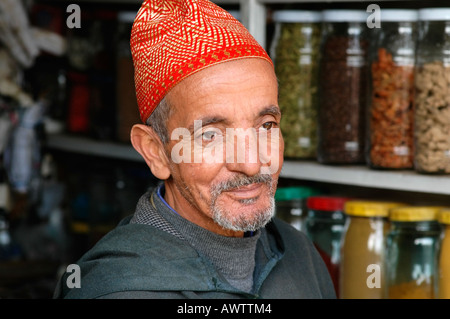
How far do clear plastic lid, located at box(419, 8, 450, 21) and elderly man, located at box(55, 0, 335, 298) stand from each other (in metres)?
0.39

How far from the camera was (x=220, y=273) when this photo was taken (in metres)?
1.04

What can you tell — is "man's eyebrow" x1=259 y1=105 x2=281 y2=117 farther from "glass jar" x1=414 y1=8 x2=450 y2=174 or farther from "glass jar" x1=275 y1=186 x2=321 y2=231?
"glass jar" x1=275 y1=186 x2=321 y2=231

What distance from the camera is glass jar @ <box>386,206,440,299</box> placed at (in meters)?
1.27

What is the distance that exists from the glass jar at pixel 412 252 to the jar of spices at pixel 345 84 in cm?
17

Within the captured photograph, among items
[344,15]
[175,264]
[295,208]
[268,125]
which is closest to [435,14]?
[344,15]

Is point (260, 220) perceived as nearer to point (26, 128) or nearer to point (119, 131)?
point (119, 131)

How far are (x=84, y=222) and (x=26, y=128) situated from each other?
0.35 m

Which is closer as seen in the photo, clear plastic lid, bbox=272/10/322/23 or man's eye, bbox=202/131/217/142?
man's eye, bbox=202/131/217/142

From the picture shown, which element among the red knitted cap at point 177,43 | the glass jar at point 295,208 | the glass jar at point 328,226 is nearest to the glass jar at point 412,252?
the glass jar at point 328,226

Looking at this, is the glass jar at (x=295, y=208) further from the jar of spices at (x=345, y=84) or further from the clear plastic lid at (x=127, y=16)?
the clear plastic lid at (x=127, y=16)

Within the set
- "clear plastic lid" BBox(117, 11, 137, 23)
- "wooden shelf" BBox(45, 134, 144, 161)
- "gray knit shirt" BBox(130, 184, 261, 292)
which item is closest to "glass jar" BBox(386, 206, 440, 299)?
"gray knit shirt" BBox(130, 184, 261, 292)

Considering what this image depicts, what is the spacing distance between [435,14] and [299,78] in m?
0.33

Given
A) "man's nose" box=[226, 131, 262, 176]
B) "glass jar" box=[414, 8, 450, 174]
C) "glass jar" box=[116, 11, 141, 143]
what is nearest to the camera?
"man's nose" box=[226, 131, 262, 176]

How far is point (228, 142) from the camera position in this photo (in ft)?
3.20
